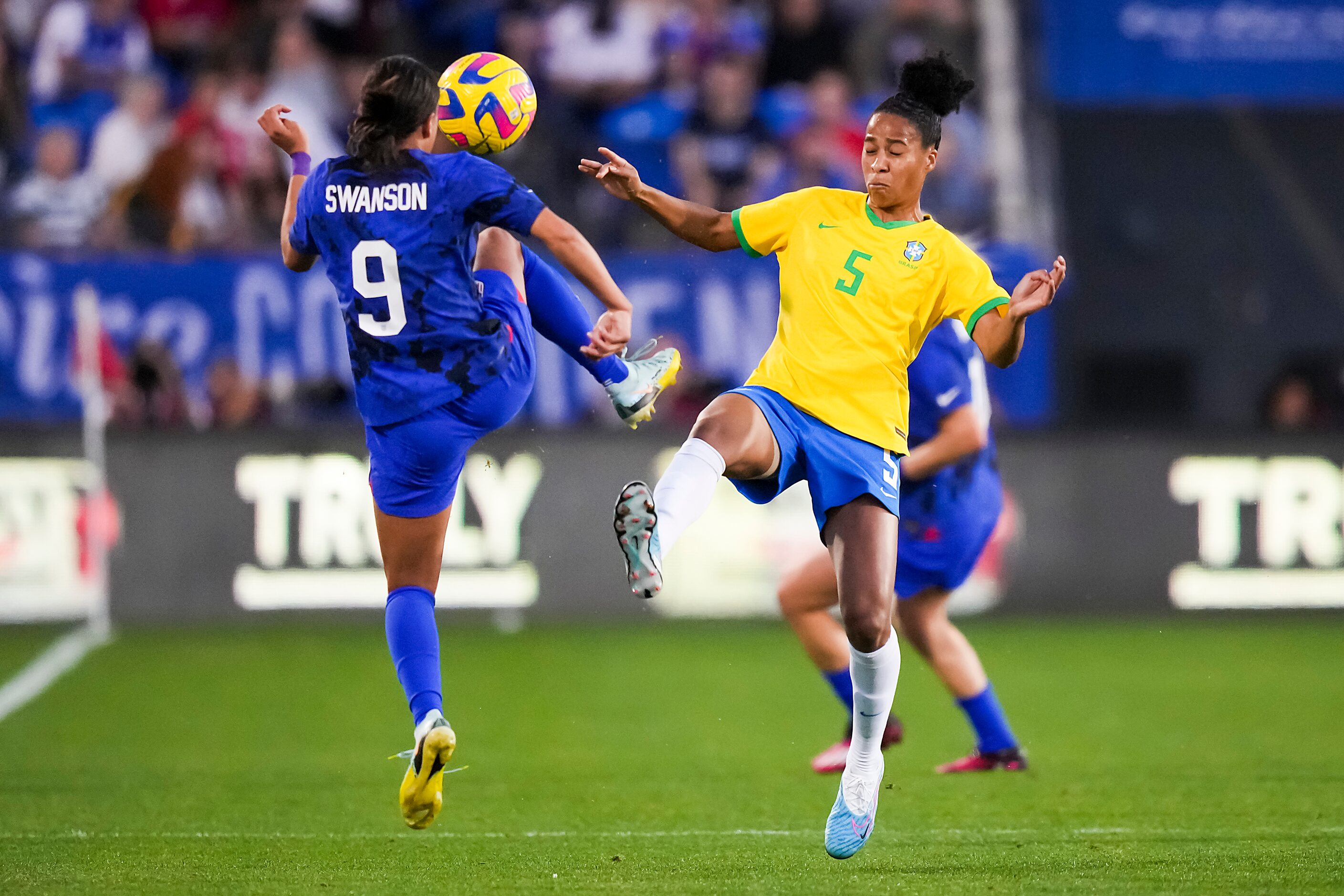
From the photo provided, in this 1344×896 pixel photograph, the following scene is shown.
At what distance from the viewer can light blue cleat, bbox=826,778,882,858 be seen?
203 inches

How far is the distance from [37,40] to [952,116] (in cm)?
701

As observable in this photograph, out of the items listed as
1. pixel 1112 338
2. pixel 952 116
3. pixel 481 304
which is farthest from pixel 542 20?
pixel 481 304

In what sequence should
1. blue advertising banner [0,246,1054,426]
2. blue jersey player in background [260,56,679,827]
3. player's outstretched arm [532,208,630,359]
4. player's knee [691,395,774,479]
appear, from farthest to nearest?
blue advertising banner [0,246,1054,426] < player's knee [691,395,774,479] < blue jersey player in background [260,56,679,827] < player's outstretched arm [532,208,630,359]

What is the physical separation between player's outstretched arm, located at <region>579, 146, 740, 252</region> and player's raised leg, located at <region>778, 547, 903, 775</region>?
185 centimetres

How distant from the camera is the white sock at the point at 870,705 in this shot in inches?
213

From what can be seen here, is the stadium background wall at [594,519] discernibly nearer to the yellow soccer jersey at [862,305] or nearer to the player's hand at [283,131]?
the player's hand at [283,131]

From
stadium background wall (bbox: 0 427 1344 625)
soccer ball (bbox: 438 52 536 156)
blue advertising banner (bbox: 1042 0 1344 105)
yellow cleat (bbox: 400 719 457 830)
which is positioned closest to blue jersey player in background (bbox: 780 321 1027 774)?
soccer ball (bbox: 438 52 536 156)

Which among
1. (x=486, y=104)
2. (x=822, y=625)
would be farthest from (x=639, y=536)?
(x=822, y=625)

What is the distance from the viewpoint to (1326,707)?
29.3 feet

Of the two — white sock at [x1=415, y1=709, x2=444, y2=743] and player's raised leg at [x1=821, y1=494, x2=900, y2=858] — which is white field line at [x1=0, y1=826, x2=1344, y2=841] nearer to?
player's raised leg at [x1=821, y1=494, x2=900, y2=858]

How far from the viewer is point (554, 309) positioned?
5758mm

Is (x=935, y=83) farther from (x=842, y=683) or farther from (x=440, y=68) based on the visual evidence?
(x=440, y=68)

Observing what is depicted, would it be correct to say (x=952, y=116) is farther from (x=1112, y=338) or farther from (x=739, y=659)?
(x=739, y=659)

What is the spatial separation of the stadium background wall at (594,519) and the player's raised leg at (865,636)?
21.2 feet
